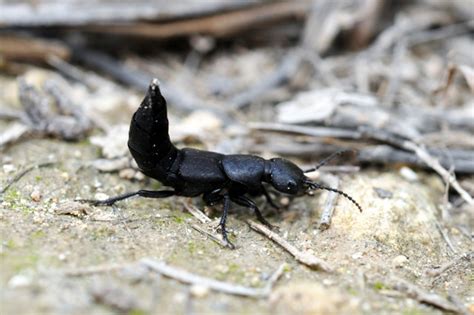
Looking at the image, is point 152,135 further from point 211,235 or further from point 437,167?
point 437,167

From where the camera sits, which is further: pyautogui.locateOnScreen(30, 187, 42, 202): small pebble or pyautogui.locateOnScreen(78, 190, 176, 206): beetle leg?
pyautogui.locateOnScreen(78, 190, 176, 206): beetle leg

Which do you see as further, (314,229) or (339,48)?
(339,48)

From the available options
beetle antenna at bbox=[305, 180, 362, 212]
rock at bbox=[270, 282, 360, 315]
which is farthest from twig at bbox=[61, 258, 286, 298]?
beetle antenna at bbox=[305, 180, 362, 212]

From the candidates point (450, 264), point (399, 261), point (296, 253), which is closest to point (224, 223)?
point (296, 253)

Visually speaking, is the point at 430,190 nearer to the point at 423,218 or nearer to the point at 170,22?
the point at 423,218

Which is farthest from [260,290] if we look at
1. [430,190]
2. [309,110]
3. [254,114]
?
[254,114]

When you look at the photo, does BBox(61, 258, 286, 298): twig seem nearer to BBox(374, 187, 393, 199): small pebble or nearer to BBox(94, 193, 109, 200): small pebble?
BBox(94, 193, 109, 200): small pebble
